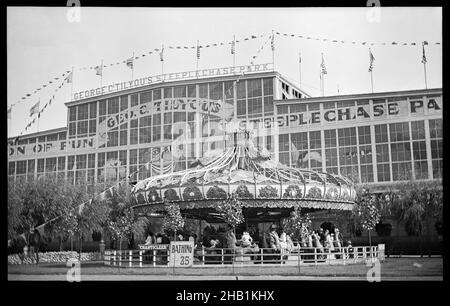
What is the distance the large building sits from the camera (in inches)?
1590

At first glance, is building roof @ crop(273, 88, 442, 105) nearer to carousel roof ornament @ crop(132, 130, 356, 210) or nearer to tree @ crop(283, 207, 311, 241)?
carousel roof ornament @ crop(132, 130, 356, 210)

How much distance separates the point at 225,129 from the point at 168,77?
25.0ft

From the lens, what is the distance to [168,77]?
1795 inches

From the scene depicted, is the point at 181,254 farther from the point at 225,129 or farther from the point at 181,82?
the point at 181,82

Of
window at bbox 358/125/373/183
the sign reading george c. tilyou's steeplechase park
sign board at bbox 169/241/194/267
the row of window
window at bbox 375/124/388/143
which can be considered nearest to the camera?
sign board at bbox 169/241/194/267

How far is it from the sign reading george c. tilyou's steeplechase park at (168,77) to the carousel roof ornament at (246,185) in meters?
21.7

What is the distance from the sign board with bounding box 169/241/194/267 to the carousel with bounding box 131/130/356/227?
8.95 ft

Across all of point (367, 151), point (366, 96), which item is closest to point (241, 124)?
point (366, 96)

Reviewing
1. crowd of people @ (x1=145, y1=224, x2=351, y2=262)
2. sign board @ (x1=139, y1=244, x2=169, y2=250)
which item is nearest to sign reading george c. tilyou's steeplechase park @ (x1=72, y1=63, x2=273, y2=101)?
crowd of people @ (x1=145, y1=224, x2=351, y2=262)

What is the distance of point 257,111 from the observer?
4697 cm

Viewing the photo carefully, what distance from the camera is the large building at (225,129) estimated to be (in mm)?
40375
